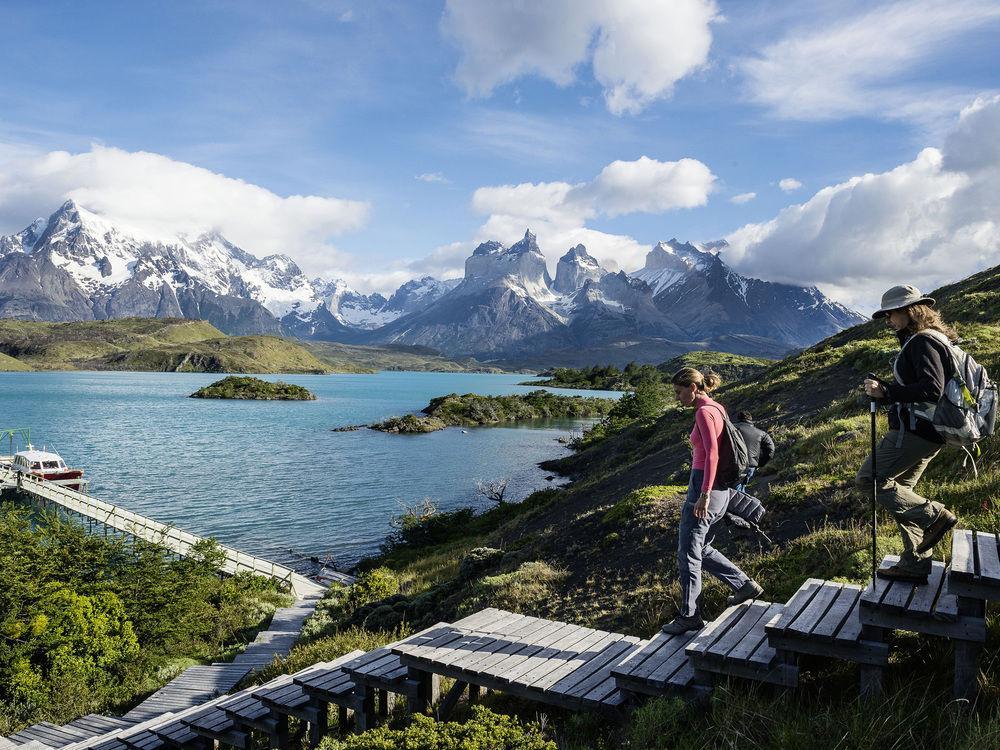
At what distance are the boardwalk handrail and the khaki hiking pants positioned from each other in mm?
25839

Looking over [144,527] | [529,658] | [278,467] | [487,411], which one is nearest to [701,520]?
[529,658]

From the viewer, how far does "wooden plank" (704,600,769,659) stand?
20.2 ft

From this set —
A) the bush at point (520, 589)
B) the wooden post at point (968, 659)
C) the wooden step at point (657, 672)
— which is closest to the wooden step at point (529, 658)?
the wooden step at point (657, 672)

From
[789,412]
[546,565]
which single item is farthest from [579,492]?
[546,565]

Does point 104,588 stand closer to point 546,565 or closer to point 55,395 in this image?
point 546,565

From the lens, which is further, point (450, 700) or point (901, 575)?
point (450, 700)

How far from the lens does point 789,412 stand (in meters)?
27.5

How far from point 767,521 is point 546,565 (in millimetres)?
5341

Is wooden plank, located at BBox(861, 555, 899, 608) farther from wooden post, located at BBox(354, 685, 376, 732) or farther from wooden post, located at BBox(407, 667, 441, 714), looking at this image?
wooden post, located at BBox(354, 685, 376, 732)

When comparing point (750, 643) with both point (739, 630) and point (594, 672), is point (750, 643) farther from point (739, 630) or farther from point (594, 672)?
point (594, 672)

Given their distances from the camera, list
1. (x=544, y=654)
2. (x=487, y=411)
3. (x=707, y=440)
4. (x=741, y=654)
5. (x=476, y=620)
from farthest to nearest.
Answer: (x=487, y=411), (x=476, y=620), (x=544, y=654), (x=707, y=440), (x=741, y=654)

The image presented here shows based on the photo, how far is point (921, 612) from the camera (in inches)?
214

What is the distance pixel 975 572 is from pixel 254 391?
181160mm

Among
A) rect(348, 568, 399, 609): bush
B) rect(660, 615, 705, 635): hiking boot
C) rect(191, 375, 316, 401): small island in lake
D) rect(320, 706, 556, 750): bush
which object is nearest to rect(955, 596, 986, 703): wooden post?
rect(660, 615, 705, 635): hiking boot
